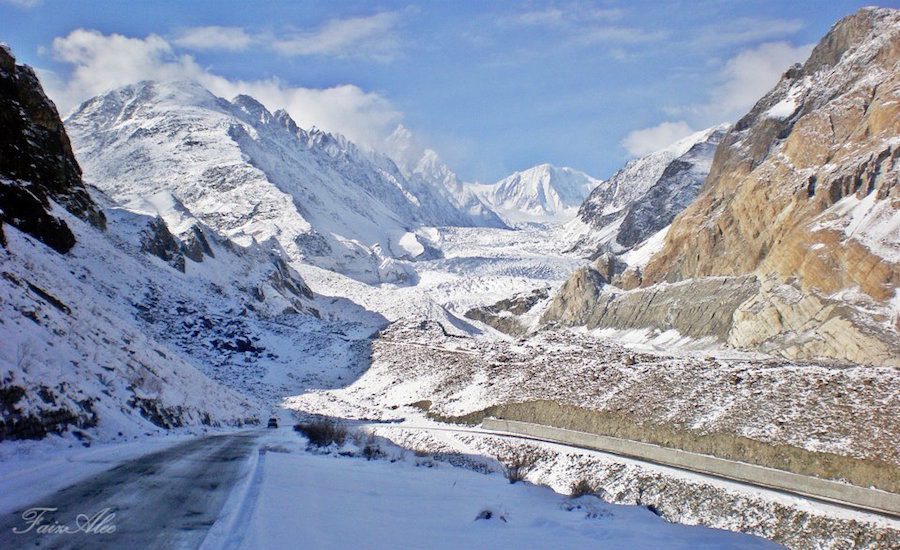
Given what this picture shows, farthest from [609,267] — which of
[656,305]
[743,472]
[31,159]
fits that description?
[743,472]

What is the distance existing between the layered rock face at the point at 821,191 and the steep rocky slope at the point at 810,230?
0.16 m

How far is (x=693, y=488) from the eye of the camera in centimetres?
1841

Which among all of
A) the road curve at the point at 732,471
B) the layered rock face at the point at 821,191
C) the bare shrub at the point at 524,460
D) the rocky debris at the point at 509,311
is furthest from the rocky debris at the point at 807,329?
the rocky debris at the point at 509,311

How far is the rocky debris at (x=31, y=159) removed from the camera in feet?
122

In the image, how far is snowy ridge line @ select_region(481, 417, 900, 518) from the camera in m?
17.6

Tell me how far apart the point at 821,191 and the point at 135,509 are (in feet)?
283

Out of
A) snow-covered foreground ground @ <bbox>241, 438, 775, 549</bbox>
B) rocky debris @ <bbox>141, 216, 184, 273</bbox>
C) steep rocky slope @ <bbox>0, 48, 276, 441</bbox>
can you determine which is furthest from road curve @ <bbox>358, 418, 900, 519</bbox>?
rocky debris @ <bbox>141, 216, 184, 273</bbox>

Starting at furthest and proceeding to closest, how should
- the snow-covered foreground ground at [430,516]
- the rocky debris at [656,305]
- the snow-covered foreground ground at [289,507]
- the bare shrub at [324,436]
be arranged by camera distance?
the rocky debris at [656,305] < the bare shrub at [324,436] < the snow-covered foreground ground at [430,516] < the snow-covered foreground ground at [289,507]

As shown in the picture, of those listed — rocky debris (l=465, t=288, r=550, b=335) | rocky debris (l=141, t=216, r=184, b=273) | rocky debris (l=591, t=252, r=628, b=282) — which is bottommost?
rocky debris (l=141, t=216, r=184, b=273)

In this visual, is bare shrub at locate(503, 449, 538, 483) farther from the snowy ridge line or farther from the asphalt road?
the asphalt road

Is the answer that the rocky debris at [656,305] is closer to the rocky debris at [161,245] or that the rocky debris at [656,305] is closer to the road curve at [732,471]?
the road curve at [732,471]

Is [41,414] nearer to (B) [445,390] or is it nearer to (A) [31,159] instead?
(B) [445,390]

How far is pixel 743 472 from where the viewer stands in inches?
808

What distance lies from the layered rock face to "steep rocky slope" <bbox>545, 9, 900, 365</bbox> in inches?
6.5
